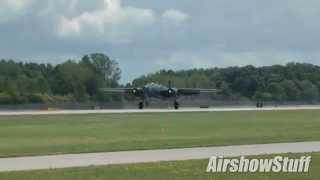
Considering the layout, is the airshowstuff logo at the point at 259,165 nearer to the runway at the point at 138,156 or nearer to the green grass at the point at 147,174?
the green grass at the point at 147,174

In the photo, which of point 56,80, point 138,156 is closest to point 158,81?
point 56,80

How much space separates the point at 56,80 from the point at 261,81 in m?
48.0

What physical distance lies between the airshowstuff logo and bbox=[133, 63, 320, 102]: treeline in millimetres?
140924

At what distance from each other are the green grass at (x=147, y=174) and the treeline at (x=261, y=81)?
5627 inches

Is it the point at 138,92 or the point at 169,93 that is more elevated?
the point at 138,92

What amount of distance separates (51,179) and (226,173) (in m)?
3.65

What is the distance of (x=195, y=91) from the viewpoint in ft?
341

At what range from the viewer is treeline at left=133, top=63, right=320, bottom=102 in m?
168

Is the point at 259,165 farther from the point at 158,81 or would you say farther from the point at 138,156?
the point at 158,81

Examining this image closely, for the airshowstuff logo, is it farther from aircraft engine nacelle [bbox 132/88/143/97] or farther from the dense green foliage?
the dense green foliage

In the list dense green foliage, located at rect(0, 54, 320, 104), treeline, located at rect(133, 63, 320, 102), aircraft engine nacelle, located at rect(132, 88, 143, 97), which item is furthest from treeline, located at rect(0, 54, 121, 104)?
aircraft engine nacelle, located at rect(132, 88, 143, 97)

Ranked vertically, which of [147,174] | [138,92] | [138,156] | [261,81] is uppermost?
[261,81]

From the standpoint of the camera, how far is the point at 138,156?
69.1ft

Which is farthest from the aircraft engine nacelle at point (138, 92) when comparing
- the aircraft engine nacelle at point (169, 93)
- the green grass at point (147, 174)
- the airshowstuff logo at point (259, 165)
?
the green grass at point (147, 174)
